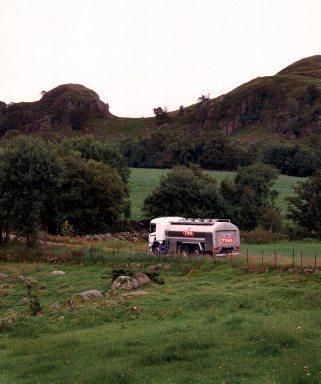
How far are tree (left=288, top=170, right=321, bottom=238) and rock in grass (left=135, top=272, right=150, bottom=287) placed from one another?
101 feet

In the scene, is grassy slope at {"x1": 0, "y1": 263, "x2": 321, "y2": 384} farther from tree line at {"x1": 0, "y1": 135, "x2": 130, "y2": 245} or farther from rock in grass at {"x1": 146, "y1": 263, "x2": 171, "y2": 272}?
tree line at {"x1": 0, "y1": 135, "x2": 130, "y2": 245}

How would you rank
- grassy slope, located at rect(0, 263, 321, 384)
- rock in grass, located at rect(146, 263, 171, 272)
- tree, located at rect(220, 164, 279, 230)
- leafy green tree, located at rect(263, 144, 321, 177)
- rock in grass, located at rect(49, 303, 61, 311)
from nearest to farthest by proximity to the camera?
grassy slope, located at rect(0, 263, 321, 384), rock in grass, located at rect(49, 303, 61, 311), rock in grass, located at rect(146, 263, 171, 272), tree, located at rect(220, 164, 279, 230), leafy green tree, located at rect(263, 144, 321, 177)

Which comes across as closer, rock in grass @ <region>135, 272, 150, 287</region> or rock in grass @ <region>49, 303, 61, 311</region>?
rock in grass @ <region>49, 303, 61, 311</region>

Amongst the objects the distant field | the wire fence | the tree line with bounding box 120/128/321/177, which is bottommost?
the wire fence

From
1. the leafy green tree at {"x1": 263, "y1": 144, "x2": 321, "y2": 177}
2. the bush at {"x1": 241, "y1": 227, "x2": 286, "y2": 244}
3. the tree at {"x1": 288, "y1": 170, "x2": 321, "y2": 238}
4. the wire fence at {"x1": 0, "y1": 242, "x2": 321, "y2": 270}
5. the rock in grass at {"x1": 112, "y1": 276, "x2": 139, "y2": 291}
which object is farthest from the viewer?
the leafy green tree at {"x1": 263, "y1": 144, "x2": 321, "y2": 177}

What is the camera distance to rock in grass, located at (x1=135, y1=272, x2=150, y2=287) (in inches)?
1513

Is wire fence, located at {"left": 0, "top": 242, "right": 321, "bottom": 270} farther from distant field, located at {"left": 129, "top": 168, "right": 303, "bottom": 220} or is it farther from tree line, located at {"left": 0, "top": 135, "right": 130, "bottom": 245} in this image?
distant field, located at {"left": 129, "top": 168, "right": 303, "bottom": 220}

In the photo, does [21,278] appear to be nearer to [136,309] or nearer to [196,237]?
[196,237]

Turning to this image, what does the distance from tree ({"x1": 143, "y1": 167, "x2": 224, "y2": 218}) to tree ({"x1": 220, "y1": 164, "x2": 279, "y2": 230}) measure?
2.63 metres

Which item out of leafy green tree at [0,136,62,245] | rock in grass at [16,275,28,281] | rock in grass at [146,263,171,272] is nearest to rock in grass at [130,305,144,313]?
rock in grass at [146,263,171,272]

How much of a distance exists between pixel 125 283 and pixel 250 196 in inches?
1810

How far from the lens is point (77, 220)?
241 feet

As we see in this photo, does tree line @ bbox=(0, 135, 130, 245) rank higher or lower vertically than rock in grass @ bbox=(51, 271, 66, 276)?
higher

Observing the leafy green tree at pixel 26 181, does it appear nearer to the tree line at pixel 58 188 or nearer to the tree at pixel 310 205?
the tree line at pixel 58 188
